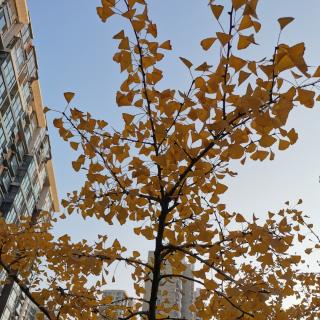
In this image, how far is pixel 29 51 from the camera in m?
29.6

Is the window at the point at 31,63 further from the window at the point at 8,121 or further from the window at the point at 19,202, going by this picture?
the window at the point at 19,202

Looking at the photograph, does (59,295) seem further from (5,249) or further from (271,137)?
(271,137)

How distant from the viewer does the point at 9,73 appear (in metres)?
25.7

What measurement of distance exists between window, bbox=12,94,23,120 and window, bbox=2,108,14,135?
0.67 meters

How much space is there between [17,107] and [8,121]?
209 centimetres

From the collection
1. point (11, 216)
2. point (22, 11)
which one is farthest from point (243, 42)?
point (22, 11)

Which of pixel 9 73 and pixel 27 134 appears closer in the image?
pixel 9 73

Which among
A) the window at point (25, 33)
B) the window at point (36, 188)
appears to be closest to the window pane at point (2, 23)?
the window at point (25, 33)

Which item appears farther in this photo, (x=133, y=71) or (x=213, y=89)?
(x=133, y=71)

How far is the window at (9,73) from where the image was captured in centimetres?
2483

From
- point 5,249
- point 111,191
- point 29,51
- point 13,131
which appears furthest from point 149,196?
point 29,51

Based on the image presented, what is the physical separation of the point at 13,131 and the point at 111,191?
28.4 meters

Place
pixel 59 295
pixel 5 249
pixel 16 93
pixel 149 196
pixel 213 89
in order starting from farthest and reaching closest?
pixel 16 93
pixel 5 249
pixel 59 295
pixel 149 196
pixel 213 89

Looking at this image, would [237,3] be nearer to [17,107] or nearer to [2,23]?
[2,23]
